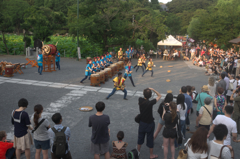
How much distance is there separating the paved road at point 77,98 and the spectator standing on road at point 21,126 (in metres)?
0.92

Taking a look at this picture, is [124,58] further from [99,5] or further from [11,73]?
[11,73]

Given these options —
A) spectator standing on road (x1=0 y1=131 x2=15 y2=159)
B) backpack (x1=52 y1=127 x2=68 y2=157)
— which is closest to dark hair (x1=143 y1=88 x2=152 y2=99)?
backpack (x1=52 y1=127 x2=68 y2=157)

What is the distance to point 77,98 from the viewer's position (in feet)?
34.5

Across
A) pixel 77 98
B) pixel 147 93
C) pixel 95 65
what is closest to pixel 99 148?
pixel 147 93

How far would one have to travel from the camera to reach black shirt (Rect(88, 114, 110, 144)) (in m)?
4.57

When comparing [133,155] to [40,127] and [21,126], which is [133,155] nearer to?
[40,127]

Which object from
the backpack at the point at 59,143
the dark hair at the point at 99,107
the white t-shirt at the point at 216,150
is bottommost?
the backpack at the point at 59,143

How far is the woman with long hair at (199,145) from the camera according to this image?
12.0ft

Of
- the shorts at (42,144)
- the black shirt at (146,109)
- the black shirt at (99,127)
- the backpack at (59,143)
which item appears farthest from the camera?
the black shirt at (146,109)

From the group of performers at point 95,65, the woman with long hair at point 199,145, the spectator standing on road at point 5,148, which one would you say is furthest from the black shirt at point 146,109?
the group of performers at point 95,65

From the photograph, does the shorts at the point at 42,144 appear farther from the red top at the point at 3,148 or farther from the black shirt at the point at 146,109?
the black shirt at the point at 146,109

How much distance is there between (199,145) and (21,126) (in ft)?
12.5

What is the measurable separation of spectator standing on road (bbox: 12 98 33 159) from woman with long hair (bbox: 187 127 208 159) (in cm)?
348

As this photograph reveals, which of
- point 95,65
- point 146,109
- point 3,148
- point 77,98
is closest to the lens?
point 3,148
